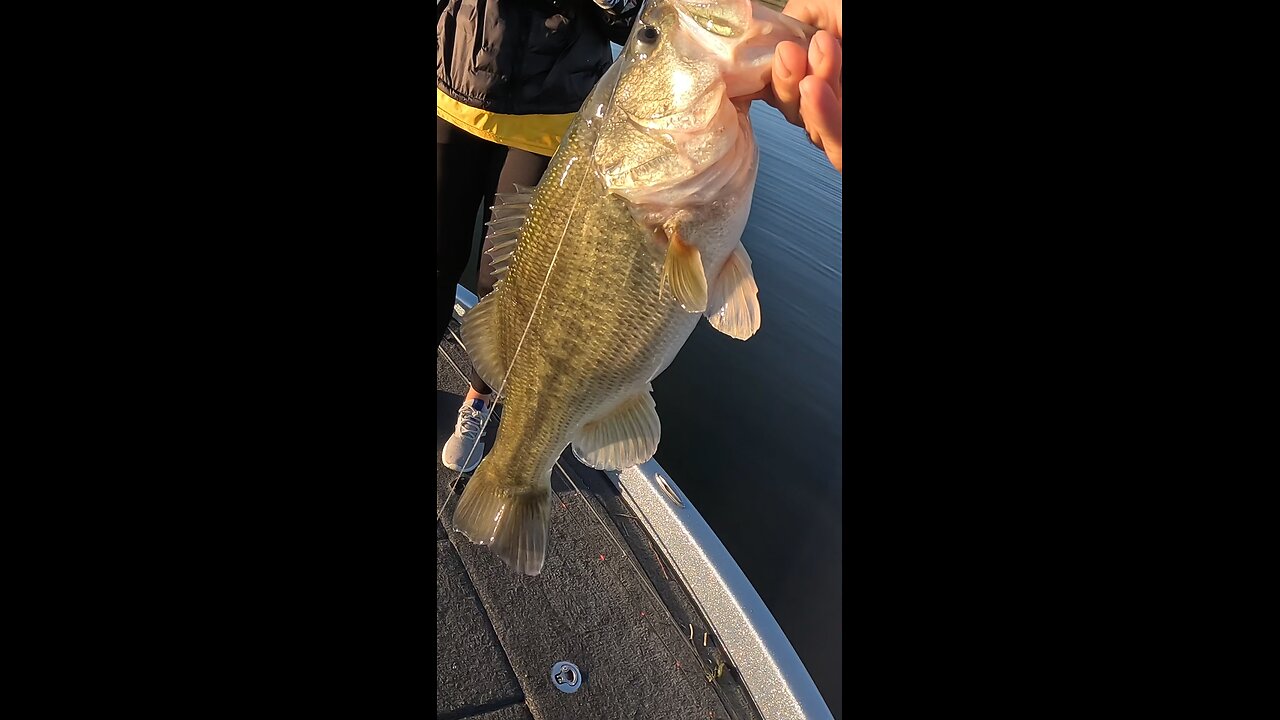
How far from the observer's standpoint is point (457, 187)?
6.88 ft

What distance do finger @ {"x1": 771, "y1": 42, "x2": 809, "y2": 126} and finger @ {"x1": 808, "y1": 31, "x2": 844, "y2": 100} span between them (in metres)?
0.02

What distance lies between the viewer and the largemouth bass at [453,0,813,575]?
1.29 m

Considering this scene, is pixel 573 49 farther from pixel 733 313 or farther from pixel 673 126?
pixel 733 313

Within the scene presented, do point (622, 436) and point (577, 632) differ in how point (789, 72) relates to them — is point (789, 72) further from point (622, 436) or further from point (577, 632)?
point (577, 632)

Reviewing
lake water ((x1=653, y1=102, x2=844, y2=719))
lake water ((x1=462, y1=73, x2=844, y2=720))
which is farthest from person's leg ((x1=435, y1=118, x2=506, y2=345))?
lake water ((x1=462, y1=73, x2=844, y2=720))

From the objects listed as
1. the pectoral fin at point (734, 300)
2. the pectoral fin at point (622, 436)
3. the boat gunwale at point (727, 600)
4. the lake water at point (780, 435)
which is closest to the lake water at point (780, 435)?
the lake water at point (780, 435)

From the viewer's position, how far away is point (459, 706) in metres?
1.86

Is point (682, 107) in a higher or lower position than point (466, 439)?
higher

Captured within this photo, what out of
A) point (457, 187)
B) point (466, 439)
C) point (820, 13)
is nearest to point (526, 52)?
point (457, 187)

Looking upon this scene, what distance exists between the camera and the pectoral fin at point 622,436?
1505mm

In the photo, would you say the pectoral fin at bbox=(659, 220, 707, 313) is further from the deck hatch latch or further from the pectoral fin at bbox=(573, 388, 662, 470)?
the deck hatch latch

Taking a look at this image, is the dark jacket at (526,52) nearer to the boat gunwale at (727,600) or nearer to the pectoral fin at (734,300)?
the pectoral fin at (734,300)

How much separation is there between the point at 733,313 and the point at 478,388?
1.31 m

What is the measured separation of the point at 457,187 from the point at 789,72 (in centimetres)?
123
